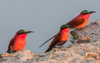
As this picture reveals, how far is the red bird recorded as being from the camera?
8.38 metres

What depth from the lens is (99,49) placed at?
19.9 feet

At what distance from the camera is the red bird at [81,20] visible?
8.38 m

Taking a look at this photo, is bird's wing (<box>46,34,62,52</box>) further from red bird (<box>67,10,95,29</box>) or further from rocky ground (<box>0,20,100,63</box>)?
red bird (<box>67,10,95,29</box>)

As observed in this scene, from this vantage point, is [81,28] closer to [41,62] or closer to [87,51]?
[87,51]

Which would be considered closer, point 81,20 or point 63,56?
point 63,56

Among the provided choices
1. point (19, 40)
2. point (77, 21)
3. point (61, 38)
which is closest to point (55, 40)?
point (61, 38)


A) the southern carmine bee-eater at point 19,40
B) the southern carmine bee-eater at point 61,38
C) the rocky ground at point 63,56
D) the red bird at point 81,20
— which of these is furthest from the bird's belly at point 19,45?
the red bird at point 81,20

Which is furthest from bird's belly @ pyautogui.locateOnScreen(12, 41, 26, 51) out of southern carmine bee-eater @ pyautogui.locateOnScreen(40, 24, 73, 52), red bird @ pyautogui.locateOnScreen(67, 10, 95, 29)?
red bird @ pyautogui.locateOnScreen(67, 10, 95, 29)

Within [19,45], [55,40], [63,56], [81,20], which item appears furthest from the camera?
[81,20]

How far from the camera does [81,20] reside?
835cm

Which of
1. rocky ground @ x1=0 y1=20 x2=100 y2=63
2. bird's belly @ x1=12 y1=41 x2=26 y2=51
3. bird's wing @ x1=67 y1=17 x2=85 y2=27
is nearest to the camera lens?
rocky ground @ x1=0 y1=20 x2=100 y2=63

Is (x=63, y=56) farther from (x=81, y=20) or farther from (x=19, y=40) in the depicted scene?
(x=81, y=20)

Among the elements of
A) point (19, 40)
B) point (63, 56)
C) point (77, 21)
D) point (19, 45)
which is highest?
point (77, 21)

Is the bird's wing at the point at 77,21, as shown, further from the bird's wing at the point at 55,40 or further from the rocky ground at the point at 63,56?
the rocky ground at the point at 63,56
